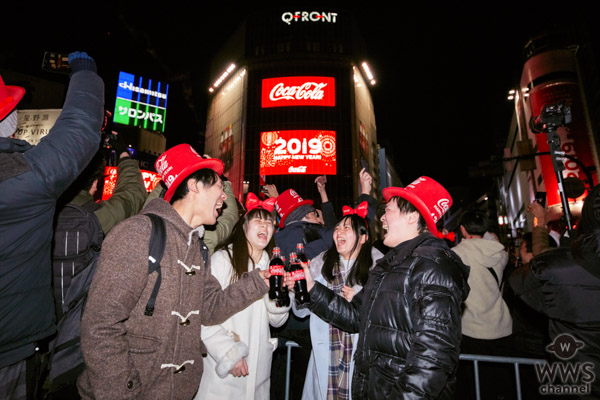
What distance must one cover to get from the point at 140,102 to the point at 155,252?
23.2 meters

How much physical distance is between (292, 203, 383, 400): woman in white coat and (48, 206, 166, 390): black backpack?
2.21 m

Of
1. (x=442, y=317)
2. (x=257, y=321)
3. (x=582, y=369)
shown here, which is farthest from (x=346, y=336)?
(x=582, y=369)

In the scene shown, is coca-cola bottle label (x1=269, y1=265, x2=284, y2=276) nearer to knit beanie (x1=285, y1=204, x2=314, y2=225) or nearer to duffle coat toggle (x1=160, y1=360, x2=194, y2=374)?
duffle coat toggle (x1=160, y1=360, x2=194, y2=374)

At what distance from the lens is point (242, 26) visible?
31031 mm

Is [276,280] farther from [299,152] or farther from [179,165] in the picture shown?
[299,152]

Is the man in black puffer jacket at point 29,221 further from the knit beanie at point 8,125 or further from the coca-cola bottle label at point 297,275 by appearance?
the coca-cola bottle label at point 297,275

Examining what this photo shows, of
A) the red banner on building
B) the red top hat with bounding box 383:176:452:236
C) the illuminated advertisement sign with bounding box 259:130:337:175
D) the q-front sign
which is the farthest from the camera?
the q-front sign

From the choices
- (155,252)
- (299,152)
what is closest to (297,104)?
(299,152)

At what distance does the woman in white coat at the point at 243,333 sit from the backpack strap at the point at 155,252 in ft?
3.23

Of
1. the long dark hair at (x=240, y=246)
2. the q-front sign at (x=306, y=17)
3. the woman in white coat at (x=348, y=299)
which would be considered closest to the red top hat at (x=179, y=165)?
the long dark hair at (x=240, y=246)

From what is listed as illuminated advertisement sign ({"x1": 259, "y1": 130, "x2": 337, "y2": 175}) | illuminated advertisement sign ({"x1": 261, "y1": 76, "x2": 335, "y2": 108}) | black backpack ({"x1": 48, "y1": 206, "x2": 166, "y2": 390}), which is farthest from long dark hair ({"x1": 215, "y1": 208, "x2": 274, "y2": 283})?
illuminated advertisement sign ({"x1": 261, "y1": 76, "x2": 335, "y2": 108})

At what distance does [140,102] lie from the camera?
2197cm

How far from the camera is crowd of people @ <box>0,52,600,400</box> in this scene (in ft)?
6.34

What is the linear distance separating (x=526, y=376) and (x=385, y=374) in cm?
366
